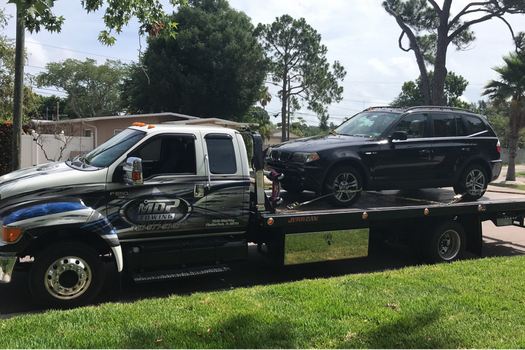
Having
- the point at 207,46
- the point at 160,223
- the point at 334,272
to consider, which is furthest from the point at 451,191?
the point at 207,46

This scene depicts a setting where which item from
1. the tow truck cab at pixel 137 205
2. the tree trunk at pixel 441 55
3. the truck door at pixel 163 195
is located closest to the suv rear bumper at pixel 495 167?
the tow truck cab at pixel 137 205

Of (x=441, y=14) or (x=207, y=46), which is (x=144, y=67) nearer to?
(x=207, y=46)

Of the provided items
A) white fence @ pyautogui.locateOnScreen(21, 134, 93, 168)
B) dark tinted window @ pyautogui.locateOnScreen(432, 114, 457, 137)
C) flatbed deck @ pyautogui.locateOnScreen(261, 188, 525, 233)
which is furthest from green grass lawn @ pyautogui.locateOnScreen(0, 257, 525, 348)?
white fence @ pyautogui.locateOnScreen(21, 134, 93, 168)

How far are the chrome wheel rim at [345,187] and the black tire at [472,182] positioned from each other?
210 centimetres

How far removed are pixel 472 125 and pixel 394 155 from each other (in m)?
1.88

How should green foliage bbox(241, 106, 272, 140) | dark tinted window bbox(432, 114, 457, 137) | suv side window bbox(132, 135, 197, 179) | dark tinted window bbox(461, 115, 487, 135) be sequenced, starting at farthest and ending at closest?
green foliage bbox(241, 106, 272, 140) < dark tinted window bbox(461, 115, 487, 135) < dark tinted window bbox(432, 114, 457, 137) < suv side window bbox(132, 135, 197, 179)

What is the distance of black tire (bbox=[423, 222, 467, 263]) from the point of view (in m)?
8.23

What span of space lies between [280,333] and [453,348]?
4.68 feet

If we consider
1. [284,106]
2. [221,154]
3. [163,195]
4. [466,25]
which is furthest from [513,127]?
[163,195]

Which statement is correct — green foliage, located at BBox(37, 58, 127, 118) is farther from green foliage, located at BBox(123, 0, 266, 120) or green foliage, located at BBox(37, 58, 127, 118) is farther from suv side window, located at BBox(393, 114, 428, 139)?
suv side window, located at BBox(393, 114, 428, 139)

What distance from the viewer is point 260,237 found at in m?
7.23

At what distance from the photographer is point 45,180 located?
586 cm

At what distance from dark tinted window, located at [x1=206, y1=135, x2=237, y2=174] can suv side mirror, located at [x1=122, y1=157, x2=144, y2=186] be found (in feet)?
3.28

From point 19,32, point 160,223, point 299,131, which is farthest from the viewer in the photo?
point 299,131
